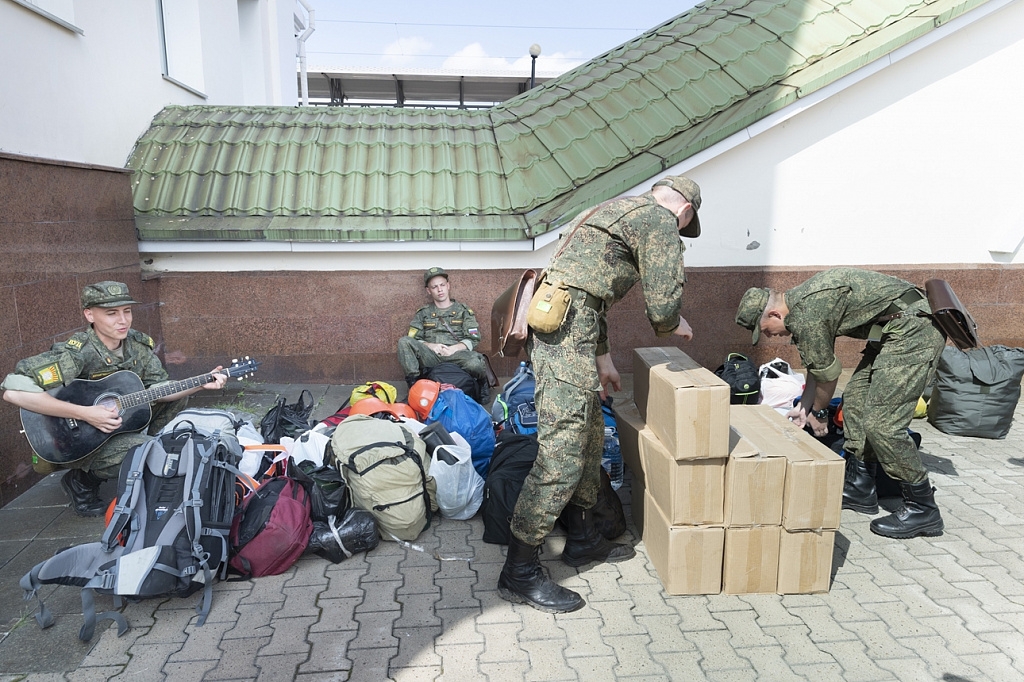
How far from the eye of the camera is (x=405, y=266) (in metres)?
6.52

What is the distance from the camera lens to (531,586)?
333 centimetres

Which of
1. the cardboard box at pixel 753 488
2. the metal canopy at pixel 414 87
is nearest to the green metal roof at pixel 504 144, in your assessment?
the cardboard box at pixel 753 488

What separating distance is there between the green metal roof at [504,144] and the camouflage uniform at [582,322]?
3.10m

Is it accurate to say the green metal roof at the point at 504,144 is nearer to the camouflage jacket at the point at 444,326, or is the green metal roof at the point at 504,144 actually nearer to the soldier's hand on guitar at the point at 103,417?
the camouflage jacket at the point at 444,326

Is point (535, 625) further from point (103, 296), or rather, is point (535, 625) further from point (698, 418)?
point (103, 296)

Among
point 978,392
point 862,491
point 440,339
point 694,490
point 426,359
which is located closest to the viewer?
point 694,490

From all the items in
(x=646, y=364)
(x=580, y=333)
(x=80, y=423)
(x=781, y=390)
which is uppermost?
(x=580, y=333)

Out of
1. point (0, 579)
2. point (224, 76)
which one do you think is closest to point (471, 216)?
point (0, 579)

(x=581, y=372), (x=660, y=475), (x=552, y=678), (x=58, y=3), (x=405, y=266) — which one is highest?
(x=58, y=3)

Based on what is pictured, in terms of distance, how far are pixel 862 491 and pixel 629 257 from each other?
2.29 m

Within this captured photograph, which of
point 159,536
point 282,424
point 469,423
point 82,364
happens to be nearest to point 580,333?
point 469,423

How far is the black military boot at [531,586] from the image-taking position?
10.8ft

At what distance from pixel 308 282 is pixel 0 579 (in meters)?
3.50

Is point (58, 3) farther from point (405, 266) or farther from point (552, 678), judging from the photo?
point (552, 678)
